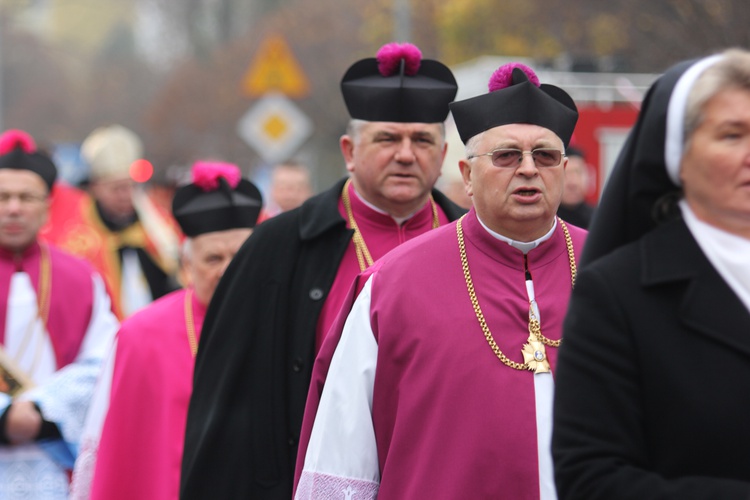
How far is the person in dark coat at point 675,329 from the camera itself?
3.25 meters

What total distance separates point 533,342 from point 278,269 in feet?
4.79

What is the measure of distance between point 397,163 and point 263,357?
0.87 m

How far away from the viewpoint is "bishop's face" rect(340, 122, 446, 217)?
5.71 meters

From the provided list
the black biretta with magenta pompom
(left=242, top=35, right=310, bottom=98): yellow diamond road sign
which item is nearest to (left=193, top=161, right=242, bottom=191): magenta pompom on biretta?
the black biretta with magenta pompom

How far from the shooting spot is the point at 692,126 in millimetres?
3330

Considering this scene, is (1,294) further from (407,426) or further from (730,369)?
(730,369)

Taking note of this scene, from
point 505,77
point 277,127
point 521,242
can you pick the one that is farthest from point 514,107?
point 277,127

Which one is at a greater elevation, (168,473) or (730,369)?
(730,369)

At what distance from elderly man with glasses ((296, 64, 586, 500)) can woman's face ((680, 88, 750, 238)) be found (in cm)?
115

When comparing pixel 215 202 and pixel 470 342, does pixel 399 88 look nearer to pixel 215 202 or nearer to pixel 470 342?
pixel 215 202

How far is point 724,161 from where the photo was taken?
328 cm

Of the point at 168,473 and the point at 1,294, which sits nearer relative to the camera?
the point at 168,473

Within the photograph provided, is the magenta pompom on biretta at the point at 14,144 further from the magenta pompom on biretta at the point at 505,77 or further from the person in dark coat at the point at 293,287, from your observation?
the magenta pompom on biretta at the point at 505,77

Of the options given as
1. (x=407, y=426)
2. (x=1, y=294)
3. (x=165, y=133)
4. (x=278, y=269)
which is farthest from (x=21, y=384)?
(x=165, y=133)
